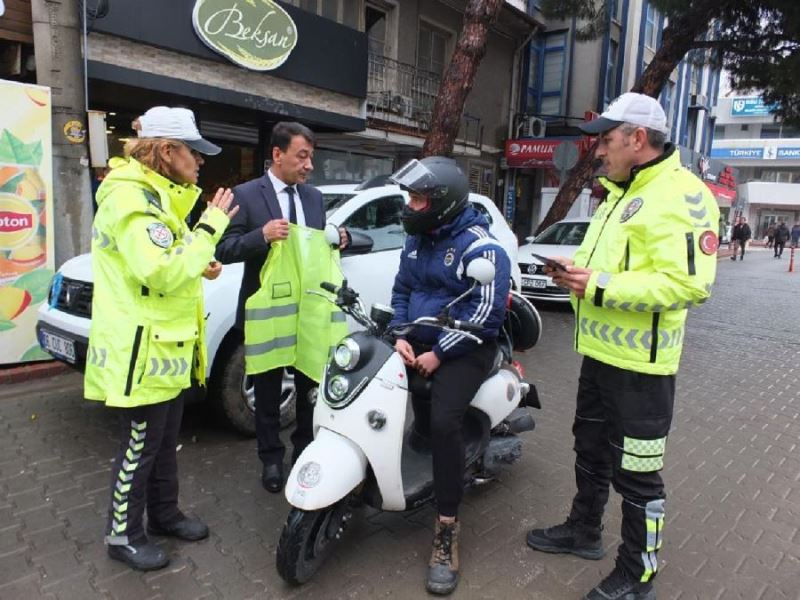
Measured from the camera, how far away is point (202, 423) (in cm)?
449

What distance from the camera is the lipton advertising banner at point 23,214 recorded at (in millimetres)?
5016

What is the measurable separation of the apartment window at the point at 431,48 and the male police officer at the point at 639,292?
11.7 m

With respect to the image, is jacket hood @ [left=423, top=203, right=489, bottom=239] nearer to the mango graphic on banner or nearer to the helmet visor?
the helmet visor

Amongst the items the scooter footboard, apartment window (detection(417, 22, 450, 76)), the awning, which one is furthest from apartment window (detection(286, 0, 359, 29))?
the awning

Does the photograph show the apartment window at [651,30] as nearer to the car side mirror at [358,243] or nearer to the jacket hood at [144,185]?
the car side mirror at [358,243]

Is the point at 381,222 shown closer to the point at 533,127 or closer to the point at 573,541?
the point at 573,541

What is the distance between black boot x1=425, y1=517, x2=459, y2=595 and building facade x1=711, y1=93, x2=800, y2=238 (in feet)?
171

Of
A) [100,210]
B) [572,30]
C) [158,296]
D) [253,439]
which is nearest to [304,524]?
[158,296]

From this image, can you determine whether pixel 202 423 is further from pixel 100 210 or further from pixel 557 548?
pixel 557 548

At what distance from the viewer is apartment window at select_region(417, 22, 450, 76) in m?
13.5

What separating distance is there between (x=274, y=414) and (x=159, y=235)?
1452mm

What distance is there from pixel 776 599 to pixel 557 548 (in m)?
0.97

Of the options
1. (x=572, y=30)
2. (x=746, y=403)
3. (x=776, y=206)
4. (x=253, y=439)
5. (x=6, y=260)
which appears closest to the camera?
(x=253, y=439)

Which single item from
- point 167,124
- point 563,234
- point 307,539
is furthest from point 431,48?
point 307,539
